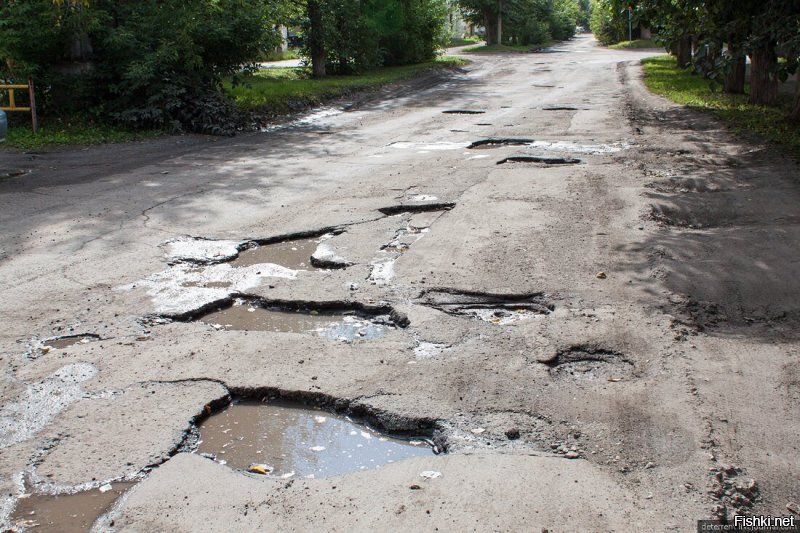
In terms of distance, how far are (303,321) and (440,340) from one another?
1.14 metres

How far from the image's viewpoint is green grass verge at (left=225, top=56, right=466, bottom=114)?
18688 millimetres

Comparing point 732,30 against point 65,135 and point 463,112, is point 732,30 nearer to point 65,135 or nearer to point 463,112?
point 463,112

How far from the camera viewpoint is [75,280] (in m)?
6.62

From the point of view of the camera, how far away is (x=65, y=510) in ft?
11.7

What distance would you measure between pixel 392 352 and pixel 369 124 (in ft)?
41.3

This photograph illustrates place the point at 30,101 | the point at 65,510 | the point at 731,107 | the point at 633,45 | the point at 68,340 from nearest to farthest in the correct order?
the point at 65,510, the point at 68,340, the point at 30,101, the point at 731,107, the point at 633,45

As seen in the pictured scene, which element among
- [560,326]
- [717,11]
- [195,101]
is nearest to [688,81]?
[717,11]

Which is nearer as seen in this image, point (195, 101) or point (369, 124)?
point (195, 101)

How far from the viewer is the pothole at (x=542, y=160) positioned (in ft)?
37.7

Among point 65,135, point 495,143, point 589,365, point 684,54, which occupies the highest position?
point 684,54

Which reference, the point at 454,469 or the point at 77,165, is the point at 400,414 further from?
the point at 77,165

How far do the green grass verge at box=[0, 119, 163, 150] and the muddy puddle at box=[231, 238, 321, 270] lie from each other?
8.34m

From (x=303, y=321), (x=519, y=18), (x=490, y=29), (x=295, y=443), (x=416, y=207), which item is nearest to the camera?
(x=295, y=443)

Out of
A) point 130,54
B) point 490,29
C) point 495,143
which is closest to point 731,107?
point 495,143
